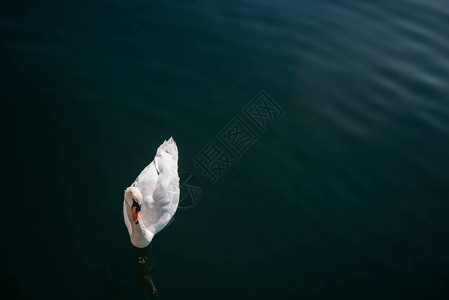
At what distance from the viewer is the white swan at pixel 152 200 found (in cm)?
680

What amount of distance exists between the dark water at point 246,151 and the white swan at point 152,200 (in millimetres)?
418

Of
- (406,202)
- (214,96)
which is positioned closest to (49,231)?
(214,96)

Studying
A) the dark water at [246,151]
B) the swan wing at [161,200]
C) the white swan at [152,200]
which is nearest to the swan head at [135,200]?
the white swan at [152,200]

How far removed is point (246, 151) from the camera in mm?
9023

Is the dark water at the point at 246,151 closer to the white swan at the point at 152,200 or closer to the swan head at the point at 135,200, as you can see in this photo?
the white swan at the point at 152,200

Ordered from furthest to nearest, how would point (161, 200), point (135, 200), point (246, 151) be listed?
point (246, 151) < point (161, 200) < point (135, 200)

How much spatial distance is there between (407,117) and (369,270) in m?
4.63

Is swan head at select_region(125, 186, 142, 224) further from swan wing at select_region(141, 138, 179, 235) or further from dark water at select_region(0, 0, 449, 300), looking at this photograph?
dark water at select_region(0, 0, 449, 300)

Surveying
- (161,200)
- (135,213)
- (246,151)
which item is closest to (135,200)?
(135,213)

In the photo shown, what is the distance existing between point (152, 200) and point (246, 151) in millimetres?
2712

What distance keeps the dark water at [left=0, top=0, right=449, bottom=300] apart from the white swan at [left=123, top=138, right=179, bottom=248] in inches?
16.4

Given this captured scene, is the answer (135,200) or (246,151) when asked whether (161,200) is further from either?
(246,151)

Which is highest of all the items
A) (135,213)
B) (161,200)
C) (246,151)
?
(246,151)

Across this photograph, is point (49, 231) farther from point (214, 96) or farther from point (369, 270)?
point (369, 270)
